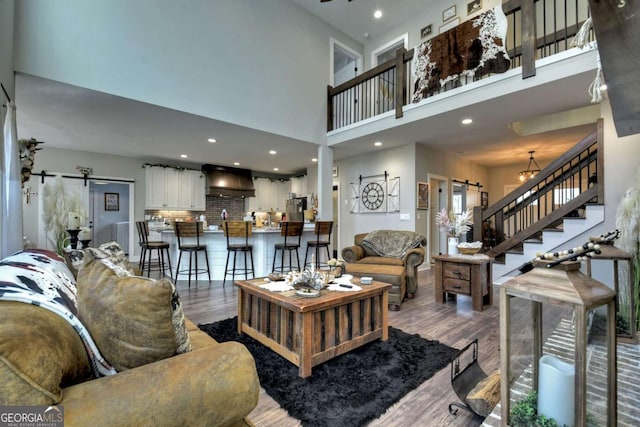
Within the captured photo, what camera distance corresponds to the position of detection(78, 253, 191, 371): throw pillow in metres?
1.02

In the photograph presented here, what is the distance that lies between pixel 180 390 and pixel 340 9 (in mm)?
7066

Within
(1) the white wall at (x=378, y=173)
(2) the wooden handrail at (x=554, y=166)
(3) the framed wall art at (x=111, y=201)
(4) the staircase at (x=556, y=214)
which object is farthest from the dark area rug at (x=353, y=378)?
(3) the framed wall art at (x=111, y=201)

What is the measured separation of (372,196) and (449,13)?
4.07 meters

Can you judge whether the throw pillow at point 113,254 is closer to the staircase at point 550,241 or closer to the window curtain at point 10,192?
the window curtain at point 10,192

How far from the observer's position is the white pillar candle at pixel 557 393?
3.30ft

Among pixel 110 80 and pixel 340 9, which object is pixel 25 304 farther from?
pixel 340 9

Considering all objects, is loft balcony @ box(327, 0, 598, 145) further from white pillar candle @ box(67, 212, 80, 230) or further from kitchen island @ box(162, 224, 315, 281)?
white pillar candle @ box(67, 212, 80, 230)

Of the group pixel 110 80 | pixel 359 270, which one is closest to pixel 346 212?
pixel 359 270

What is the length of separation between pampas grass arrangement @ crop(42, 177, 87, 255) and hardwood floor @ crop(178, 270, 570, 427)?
1.49 meters

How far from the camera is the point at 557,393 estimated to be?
102 cm

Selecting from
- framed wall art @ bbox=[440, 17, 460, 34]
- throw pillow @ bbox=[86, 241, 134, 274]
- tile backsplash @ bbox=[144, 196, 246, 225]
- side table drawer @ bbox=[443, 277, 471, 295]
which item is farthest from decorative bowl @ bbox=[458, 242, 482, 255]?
tile backsplash @ bbox=[144, 196, 246, 225]

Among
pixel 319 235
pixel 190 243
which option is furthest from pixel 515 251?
pixel 190 243

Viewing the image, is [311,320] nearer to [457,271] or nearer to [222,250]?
[457,271]

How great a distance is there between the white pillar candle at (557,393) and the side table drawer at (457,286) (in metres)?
2.65
